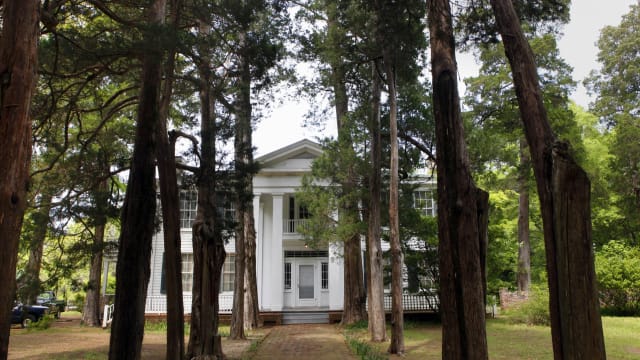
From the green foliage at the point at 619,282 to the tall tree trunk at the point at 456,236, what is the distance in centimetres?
1731

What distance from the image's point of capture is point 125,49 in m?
8.55

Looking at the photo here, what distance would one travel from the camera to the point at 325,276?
979 inches

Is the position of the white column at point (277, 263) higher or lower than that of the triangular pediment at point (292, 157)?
lower

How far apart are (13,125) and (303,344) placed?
11.4 meters

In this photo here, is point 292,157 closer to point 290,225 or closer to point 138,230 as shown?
point 290,225

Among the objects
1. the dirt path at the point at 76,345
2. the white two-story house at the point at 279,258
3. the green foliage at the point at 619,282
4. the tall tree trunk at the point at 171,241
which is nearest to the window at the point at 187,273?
the white two-story house at the point at 279,258

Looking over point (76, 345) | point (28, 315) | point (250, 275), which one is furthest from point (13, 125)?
point (28, 315)

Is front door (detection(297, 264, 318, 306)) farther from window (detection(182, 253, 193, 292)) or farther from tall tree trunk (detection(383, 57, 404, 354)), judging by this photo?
tall tree trunk (detection(383, 57, 404, 354))

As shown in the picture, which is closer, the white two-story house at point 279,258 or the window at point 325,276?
the white two-story house at point 279,258

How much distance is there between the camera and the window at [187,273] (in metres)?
24.1

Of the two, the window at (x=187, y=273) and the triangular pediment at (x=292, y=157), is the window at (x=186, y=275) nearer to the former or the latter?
the window at (x=187, y=273)

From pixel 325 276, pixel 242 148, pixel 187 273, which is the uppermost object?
pixel 242 148

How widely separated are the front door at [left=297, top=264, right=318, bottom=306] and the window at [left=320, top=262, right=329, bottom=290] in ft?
1.32

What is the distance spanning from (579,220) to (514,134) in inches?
697
